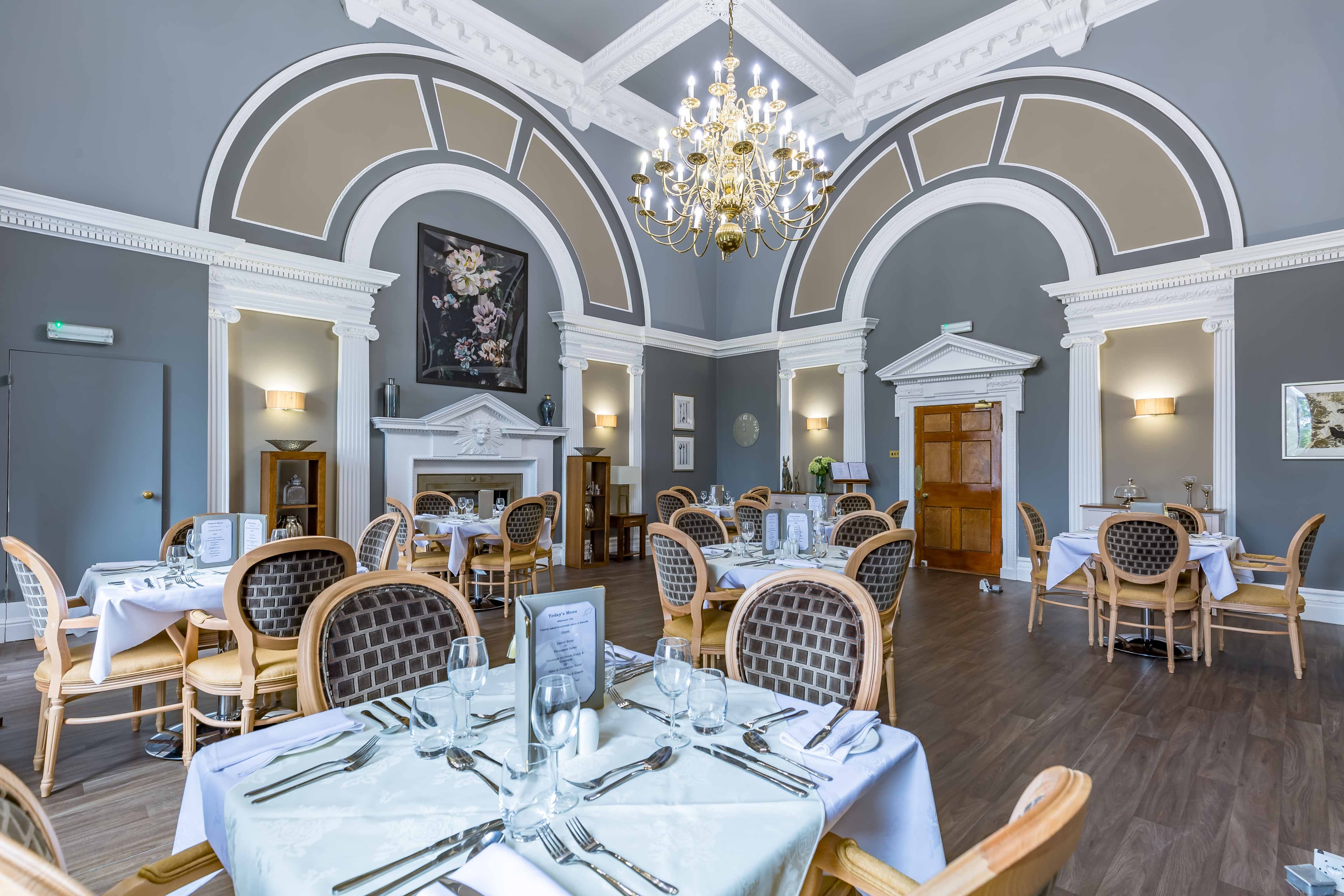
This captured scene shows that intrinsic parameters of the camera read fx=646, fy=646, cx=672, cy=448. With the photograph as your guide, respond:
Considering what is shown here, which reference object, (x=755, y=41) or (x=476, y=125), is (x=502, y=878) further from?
(x=755, y=41)

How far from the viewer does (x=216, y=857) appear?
126 centimetres

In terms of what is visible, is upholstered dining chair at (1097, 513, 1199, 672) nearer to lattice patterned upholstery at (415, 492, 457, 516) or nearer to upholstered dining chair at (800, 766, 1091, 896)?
upholstered dining chair at (800, 766, 1091, 896)

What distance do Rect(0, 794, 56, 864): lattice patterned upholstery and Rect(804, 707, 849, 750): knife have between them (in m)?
1.22

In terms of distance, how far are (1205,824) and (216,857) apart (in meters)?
3.23

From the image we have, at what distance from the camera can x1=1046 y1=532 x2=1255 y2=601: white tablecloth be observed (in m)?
4.25

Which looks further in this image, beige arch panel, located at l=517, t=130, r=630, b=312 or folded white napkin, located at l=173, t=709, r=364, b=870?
beige arch panel, located at l=517, t=130, r=630, b=312

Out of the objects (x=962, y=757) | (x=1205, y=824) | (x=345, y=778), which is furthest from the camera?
(x=962, y=757)

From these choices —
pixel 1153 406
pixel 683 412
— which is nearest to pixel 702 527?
pixel 1153 406

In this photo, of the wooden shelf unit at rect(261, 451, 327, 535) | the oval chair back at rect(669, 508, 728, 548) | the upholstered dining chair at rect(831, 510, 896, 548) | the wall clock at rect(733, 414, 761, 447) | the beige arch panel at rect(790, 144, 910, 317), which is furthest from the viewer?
the wall clock at rect(733, 414, 761, 447)

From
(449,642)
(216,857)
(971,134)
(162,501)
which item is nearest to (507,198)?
(162,501)

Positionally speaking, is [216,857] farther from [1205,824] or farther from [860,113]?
[860,113]

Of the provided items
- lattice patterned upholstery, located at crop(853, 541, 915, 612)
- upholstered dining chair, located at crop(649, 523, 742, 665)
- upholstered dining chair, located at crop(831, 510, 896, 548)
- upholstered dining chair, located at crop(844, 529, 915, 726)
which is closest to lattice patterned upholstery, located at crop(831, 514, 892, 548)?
upholstered dining chair, located at crop(831, 510, 896, 548)

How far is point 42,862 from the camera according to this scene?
688mm

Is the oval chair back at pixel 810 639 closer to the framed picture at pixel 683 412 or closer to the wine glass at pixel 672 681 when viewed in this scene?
the wine glass at pixel 672 681
